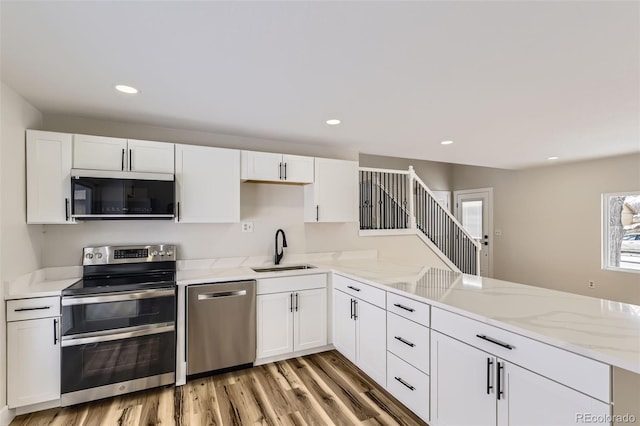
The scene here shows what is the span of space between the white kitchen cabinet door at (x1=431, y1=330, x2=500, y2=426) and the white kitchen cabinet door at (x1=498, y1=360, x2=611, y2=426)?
0.21 ft

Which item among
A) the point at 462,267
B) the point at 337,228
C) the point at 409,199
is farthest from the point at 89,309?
the point at 462,267

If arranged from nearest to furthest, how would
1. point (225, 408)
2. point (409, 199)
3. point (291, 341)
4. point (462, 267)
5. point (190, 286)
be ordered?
point (225, 408) < point (190, 286) < point (291, 341) < point (409, 199) < point (462, 267)

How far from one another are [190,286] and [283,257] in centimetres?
121

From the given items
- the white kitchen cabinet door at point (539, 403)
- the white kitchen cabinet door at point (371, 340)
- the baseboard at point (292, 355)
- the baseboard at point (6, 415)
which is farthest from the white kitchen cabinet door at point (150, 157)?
the white kitchen cabinet door at point (539, 403)

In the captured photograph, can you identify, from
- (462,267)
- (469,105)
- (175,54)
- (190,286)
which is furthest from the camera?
(462,267)

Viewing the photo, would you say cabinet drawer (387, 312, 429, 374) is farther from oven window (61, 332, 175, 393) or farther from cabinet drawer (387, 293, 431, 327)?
oven window (61, 332, 175, 393)

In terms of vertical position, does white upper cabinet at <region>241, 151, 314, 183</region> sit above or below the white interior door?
above

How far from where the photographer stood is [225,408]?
2.30 meters

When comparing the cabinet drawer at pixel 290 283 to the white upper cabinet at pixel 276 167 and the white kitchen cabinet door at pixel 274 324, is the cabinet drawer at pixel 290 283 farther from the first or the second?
the white upper cabinet at pixel 276 167

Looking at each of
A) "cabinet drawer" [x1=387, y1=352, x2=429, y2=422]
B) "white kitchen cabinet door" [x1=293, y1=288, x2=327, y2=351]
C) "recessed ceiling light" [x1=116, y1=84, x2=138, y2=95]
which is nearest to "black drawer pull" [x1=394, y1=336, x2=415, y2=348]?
"cabinet drawer" [x1=387, y1=352, x2=429, y2=422]

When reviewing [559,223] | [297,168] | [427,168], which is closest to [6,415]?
[297,168]

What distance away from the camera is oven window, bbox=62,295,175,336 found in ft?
7.42

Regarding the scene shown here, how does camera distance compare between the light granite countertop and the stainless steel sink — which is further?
the stainless steel sink

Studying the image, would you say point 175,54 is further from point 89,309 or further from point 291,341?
point 291,341
